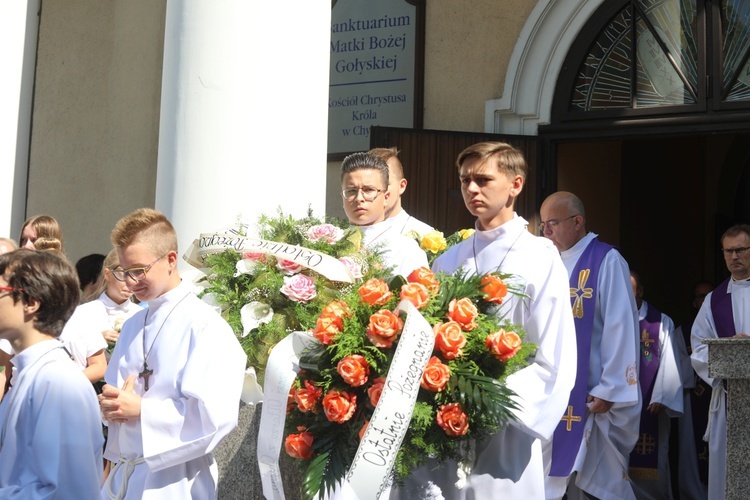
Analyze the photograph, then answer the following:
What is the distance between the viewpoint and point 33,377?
137 inches

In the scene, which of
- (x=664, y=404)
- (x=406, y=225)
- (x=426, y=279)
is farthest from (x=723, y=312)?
(x=426, y=279)

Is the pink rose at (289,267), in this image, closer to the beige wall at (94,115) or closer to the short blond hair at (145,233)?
the short blond hair at (145,233)

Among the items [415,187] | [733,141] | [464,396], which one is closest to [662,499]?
[415,187]

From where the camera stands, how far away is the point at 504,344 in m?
4.14

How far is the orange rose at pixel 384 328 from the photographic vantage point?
416 cm

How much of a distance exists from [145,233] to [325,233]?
998 millimetres

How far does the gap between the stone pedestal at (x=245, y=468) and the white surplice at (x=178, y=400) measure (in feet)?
1.74

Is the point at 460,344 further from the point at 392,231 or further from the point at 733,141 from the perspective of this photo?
the point at 733,141

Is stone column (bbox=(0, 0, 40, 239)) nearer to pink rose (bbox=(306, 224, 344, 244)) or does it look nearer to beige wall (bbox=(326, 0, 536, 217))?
beige wall (bbox=(326, 0, 536, 217))

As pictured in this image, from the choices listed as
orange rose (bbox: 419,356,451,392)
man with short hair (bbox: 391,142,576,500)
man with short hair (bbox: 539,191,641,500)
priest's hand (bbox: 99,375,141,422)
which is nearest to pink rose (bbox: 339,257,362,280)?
man with short hair (bbox: 391,142,576,500)

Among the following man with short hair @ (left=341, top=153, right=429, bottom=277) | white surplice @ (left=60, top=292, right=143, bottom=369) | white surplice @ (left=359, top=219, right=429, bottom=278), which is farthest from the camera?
white surplice @ (left=60, top=292, right=143, bottom=369)

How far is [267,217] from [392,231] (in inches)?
35.7

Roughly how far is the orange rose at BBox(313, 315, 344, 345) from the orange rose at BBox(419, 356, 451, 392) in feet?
1.27

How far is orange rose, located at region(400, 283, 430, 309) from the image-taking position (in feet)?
13.9
